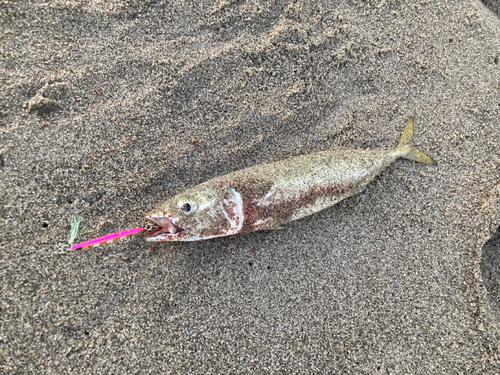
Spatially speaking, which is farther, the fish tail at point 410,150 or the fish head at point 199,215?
the fish tail at point 410,150

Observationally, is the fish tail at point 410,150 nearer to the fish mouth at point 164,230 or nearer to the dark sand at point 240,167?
the dark sand at point 240,167

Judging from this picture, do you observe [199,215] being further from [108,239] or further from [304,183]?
[304,183]

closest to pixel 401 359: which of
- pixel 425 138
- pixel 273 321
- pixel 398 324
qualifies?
pixel 398 324

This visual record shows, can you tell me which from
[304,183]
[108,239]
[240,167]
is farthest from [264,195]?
[108,239]

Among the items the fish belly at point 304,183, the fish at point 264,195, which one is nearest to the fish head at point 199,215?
the fish at point 264,195

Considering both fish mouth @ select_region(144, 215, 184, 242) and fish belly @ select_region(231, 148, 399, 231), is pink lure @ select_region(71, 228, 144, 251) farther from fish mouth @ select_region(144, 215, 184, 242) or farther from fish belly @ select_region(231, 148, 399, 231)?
fish belly @ select_region(231, 148, 399, 231)

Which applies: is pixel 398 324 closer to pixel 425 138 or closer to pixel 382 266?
pixel 382 266
